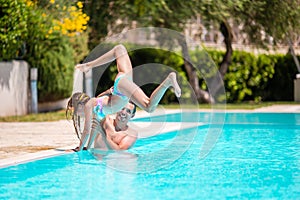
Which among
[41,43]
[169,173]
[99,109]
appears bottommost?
[169,173]

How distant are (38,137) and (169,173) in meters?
3.90

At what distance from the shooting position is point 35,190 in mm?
6121

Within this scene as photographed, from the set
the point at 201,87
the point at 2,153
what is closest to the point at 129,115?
the point at 2,153

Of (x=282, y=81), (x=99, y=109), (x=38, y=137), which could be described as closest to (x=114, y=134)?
(x=99, y=109)

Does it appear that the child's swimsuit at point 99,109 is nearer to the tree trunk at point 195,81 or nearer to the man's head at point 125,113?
the man's head at point 125,113

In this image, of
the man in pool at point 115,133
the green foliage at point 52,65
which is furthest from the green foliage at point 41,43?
the man in pool at point 115,133

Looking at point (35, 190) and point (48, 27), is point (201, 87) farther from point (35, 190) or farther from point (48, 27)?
point (35, 190)

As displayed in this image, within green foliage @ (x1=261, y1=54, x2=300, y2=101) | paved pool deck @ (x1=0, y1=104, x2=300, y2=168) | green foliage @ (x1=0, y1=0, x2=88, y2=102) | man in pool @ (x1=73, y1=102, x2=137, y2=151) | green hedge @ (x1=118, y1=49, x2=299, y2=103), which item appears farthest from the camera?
green foliage @ (x1=261, y1=54, x2=300, y2=101)

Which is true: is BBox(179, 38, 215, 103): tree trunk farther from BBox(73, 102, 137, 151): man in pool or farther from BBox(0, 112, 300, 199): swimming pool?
BBox(73, 102, 137, 151): man in pool

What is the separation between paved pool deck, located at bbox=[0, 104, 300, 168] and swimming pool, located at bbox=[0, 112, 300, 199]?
259 mm

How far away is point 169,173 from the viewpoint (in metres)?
7.15

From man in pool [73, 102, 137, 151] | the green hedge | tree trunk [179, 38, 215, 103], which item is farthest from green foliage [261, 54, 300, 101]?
man in pool [73, 102, 137, 151]

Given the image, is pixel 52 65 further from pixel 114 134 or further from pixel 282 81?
pixel 282 81

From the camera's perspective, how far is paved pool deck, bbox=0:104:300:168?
8.09 metres
